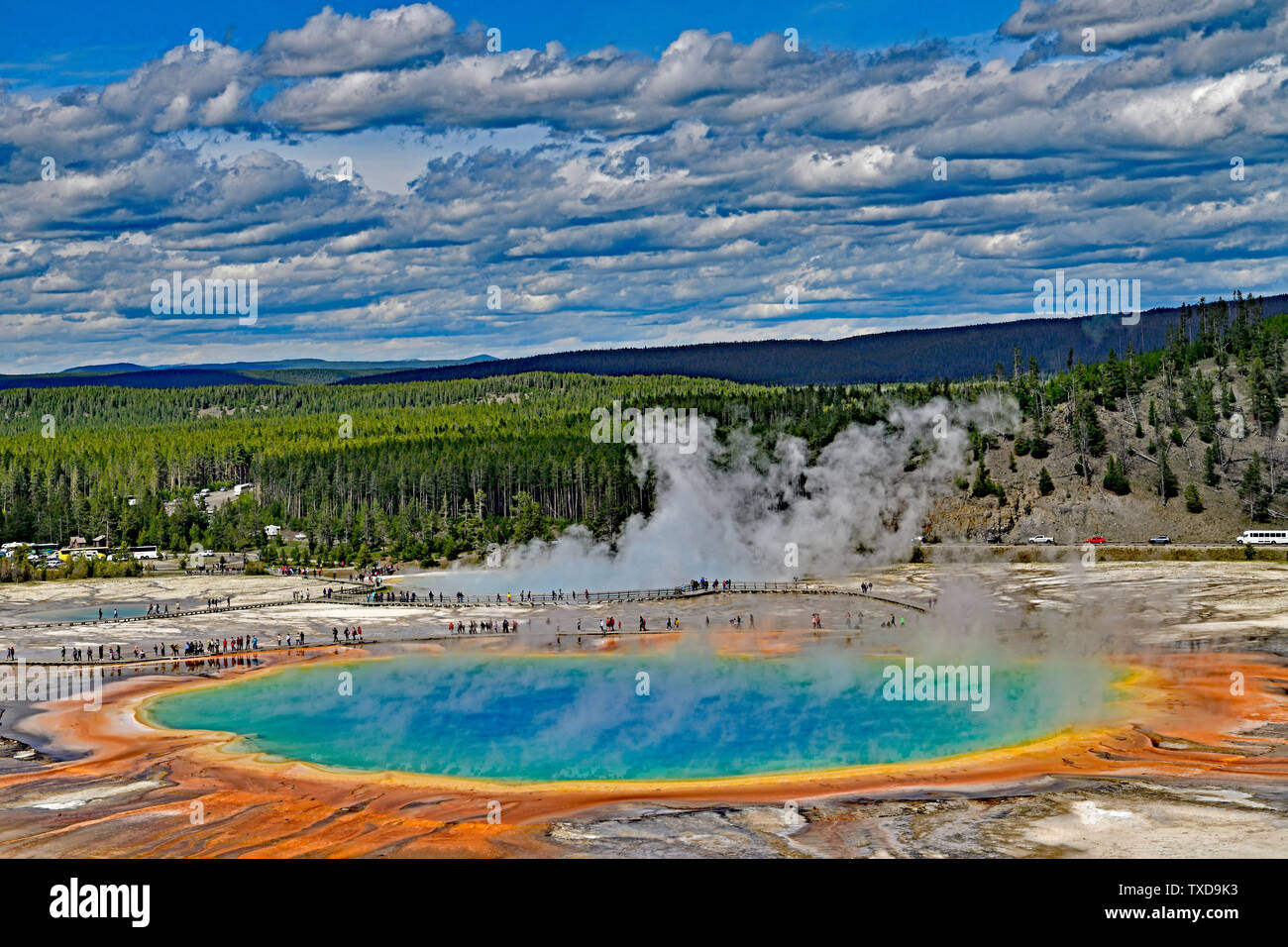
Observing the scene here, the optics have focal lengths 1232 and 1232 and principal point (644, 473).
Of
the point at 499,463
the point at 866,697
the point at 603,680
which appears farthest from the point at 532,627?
the point at 499,463

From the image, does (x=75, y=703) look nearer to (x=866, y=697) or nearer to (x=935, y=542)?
(x=866, y=697)

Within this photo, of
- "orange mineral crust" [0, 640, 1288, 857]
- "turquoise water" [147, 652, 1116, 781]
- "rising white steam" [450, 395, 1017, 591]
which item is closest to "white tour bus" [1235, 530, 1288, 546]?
"rising white steam" [450, 395, 1017, 591]

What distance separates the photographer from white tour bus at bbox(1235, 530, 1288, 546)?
75.4m

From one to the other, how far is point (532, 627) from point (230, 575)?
35.7 metres

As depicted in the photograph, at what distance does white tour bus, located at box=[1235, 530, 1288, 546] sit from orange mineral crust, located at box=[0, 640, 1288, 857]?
39.0 metres

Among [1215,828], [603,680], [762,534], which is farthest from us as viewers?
[762,534]

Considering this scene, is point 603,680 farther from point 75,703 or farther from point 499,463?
point 499,463

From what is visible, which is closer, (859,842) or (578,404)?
(859,842)

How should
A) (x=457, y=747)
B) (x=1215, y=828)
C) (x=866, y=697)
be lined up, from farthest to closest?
1. (x=866, y=697)
2. (x=457, y=747)
3. (x=1215, y=828)

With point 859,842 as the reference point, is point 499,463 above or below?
above

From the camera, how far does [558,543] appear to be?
89.5 metres

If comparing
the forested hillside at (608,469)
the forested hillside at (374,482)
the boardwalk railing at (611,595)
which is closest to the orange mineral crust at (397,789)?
the boardwalk railing at (611,595)

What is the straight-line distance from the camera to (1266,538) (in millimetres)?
76000

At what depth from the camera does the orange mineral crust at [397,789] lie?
28.4 m
